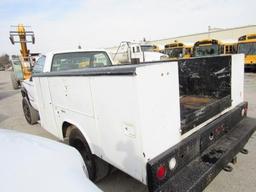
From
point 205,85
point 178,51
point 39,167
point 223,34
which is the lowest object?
point 39,167

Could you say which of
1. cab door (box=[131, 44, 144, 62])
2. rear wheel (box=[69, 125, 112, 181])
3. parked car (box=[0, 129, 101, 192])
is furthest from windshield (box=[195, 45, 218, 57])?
parked car (box=[0, 129, 101, 192])

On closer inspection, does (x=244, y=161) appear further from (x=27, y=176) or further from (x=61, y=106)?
(x=27, y=176)

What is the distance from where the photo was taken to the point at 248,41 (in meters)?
16.8

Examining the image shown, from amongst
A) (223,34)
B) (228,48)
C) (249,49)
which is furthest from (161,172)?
(223,34)

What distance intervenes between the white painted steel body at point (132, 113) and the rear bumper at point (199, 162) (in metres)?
0.12

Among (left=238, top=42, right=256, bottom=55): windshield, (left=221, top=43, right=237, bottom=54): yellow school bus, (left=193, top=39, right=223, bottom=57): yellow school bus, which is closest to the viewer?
(left=238, top=42, right=256, bottom=55): windshield

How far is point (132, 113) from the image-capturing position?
6.00 ft

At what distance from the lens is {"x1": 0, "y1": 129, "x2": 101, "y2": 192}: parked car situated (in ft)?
4.94

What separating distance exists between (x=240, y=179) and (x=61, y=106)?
2768 millimetres

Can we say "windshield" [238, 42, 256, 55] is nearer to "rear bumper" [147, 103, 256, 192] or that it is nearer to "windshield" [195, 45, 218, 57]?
"windshield" [195, 45, 218, 57]

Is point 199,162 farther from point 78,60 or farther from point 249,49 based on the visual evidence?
point 249,49

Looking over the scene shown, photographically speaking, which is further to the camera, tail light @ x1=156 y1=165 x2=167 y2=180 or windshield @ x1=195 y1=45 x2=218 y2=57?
windshield @ x1=195 y1=45 x2=218 y2=57

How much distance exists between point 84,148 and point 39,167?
1.30 meters

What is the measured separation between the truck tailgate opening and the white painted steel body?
0.42 m
